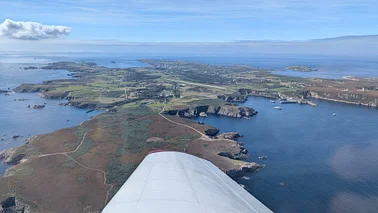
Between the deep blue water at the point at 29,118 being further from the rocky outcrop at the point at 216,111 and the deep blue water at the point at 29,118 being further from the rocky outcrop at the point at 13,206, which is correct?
the rocky outcrop at the point at 216,111

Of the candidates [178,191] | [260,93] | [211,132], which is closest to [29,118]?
[211,132]

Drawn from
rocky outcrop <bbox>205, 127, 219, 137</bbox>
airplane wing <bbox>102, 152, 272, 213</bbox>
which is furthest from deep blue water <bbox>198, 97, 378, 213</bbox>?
airplane wing <bbox>102, 152, 272, 213</bbox>

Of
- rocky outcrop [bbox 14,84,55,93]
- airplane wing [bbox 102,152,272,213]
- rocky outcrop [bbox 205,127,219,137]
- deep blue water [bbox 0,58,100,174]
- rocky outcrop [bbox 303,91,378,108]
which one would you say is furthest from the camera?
rocky outcrop [bbox 14,84,55,93]

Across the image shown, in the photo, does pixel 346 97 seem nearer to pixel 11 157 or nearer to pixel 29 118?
pixel 29 118

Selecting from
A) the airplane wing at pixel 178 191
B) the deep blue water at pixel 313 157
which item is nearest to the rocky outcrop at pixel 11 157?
the deep blue water at pixel 313 157

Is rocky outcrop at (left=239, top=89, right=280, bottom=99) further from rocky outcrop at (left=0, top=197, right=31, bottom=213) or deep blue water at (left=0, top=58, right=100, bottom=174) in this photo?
rocky outcrop at (left=0, top=197, right=31, bottom=213)

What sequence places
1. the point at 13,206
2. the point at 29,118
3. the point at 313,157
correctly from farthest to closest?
the point at 29,118
the point at 313,157
the point at 13,206

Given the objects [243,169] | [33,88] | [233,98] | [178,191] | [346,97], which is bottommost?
[243,169]
